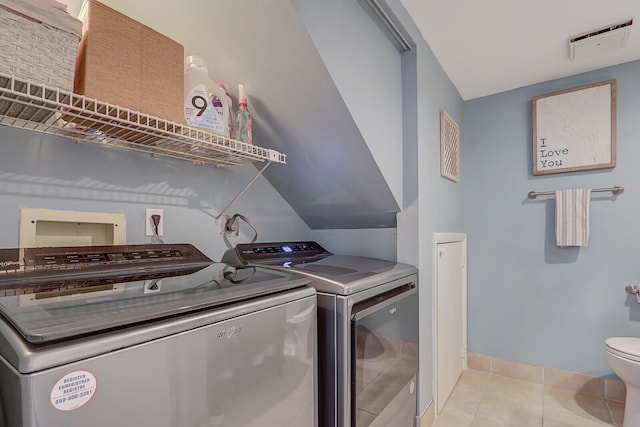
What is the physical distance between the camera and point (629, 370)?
1.74 metres

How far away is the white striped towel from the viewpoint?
220cm

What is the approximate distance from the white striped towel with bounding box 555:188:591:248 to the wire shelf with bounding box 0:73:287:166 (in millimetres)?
2078

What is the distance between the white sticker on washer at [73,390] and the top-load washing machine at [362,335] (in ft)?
2.45

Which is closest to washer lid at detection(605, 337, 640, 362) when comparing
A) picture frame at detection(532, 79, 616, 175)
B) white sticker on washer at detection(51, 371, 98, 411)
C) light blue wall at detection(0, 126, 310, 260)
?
picture frame at detection(532, 79, 616, 175)

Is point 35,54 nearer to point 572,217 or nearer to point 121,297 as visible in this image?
point 121,297

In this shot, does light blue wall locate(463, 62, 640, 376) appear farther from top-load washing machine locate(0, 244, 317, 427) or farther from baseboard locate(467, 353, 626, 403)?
top-load washing machine locate(0, 244, 317, 427)

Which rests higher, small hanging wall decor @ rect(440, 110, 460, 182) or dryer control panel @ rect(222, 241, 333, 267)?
small hanging wall decor @ rect(440, 110, 460, 182)

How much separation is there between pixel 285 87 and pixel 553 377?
2686 millimetres

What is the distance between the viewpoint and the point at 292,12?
1105 millimetres

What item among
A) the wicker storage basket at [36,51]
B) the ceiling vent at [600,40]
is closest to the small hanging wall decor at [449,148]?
the ceiling vent at [600,40]

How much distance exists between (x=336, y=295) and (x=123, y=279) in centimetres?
68

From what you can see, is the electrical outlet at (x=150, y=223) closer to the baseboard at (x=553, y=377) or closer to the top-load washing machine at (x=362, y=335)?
the top-load washing machine at (x=362, y=335)

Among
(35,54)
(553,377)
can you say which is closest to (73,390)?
(35,54)

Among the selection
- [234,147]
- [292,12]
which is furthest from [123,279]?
[292,12]
